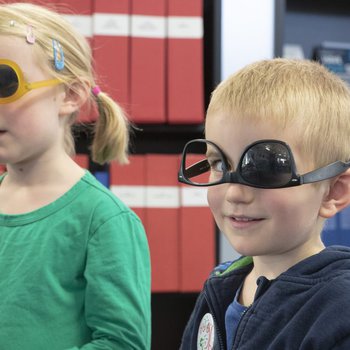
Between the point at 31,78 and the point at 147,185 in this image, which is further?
the point at 147,185

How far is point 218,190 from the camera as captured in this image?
72 centimetres

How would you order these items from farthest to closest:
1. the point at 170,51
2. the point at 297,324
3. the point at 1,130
→ the point at 170,51 < the point at 1,130 < the point at 297,324

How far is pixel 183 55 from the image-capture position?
1771mm

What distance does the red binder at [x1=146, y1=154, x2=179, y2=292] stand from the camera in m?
1.78

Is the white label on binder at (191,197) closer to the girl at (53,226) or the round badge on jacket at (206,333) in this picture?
the girl at (53,226)

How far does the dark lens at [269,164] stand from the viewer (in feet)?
2.18

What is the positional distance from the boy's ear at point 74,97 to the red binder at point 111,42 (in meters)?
0.74

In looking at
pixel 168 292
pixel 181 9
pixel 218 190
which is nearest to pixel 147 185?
pixel 168 292

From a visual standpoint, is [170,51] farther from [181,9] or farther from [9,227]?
[9,227]

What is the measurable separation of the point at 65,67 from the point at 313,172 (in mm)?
509

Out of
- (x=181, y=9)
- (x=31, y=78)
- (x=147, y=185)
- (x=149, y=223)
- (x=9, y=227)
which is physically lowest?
(x=149, y=223)

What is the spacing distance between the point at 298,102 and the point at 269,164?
0.10 m

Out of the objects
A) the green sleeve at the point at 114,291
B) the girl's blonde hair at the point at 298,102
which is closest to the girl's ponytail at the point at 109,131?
the green sleeve at the point at 114,291

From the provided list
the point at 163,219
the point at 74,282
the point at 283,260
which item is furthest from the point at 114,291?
the point at 163,219
